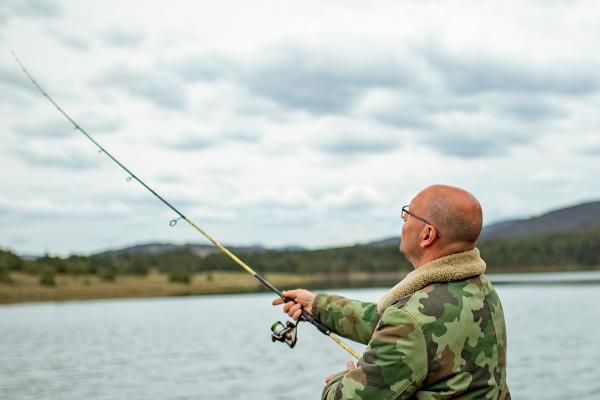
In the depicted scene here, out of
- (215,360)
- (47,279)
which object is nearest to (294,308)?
(215,360)

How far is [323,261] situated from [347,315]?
15205 cm

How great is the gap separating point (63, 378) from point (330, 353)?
10.0m

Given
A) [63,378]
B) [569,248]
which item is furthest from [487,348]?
[569,248]

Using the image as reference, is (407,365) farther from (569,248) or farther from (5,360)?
(569,248)

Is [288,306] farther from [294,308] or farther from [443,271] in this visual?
[443,271]

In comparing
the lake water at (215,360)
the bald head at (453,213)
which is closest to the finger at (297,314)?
the bald head at (453,213)

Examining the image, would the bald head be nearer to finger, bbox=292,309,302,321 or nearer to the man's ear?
the man's ear

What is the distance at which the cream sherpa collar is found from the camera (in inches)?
111

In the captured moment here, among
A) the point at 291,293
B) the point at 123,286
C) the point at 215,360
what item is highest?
the point at 291,293

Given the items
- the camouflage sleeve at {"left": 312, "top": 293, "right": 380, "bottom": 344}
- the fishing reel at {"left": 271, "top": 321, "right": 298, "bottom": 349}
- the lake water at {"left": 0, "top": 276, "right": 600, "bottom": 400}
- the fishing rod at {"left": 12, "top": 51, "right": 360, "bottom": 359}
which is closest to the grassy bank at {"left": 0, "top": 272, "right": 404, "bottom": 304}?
the lake water at {"left": 0, "top": 276, "right": 600, "bottom": 400}

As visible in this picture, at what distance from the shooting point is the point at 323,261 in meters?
155

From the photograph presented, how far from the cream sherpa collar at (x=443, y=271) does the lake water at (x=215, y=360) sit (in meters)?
16.9

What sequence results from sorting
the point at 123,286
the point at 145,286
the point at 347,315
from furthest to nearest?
the point at 145,286, the point at 123,286, the point at 347,315

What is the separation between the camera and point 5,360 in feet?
97.6
